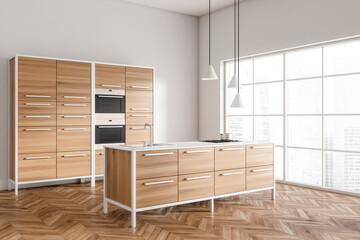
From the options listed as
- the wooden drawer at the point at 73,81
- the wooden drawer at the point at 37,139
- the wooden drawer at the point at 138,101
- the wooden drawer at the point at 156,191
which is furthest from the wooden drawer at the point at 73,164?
the wooden drawer at the point at 156,191

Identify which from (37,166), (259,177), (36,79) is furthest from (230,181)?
(36,79)

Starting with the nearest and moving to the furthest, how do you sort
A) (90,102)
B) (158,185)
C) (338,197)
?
1. (158,185)
2. (338,197)
3. (90,102)

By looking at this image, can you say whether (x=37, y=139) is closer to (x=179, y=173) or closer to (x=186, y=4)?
(x=179, y=173)

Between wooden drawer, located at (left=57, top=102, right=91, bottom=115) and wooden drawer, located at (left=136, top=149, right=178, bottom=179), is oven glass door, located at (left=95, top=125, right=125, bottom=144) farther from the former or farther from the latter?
wooden drawer, located at (left=136, top=149, right=178, bottom=179)

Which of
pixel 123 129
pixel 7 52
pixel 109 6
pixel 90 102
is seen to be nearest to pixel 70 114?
pixel 90 102

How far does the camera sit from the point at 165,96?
25.3 ft

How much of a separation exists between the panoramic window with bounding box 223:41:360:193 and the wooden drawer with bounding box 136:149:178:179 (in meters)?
2.92

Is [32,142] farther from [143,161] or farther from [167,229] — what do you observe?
[167,229]

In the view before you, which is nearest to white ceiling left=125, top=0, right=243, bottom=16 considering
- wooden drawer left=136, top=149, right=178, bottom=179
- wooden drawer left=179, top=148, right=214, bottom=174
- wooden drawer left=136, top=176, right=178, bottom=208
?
wooden drawer left=179, top=148, right=214, bottom=174

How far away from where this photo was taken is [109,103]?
6.36m

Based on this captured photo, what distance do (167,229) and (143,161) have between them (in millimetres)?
763

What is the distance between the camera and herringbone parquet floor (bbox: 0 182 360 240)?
363 centimetres

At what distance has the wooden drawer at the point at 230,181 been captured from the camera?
4594 millimetres

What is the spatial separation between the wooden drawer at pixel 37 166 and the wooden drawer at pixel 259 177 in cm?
309
